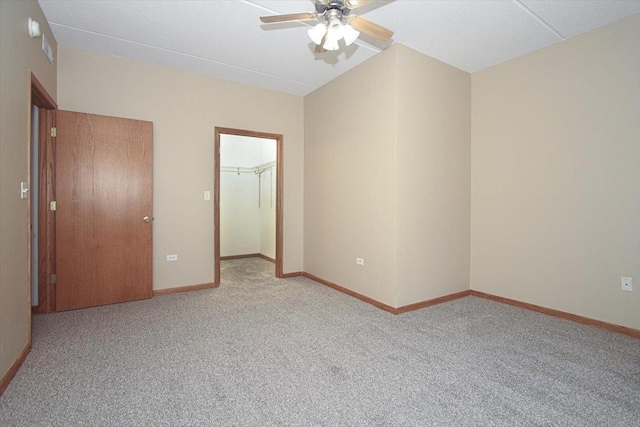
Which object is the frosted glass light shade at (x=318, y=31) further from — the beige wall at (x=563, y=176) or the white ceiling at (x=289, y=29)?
the beige wall at (x=563, y=176)

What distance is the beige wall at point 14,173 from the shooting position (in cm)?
184

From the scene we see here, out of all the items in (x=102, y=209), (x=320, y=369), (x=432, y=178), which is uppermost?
(x=432, y=178)

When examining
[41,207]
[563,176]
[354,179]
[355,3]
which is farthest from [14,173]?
[563,176]

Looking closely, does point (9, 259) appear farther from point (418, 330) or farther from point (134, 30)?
point (418, 330)

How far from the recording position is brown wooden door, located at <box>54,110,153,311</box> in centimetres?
313

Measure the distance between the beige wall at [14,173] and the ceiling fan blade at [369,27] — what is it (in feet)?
7.20

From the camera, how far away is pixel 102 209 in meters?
3.29

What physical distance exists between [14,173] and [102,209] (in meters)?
1.33

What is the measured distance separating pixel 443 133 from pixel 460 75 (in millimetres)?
832

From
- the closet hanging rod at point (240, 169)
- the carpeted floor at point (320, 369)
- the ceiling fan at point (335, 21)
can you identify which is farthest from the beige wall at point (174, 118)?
the ceiling fan at point (335, 21)

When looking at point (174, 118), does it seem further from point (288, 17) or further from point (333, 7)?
point (333, 7)

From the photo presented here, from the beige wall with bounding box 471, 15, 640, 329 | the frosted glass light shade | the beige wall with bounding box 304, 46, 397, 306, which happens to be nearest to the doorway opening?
the frosted glass light shade

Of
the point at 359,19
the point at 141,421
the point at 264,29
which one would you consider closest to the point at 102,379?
the point at 141,421

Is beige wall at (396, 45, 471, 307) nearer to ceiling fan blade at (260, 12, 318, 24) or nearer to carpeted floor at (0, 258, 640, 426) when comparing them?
carpeted floor at (0, 258, 640, 426)
